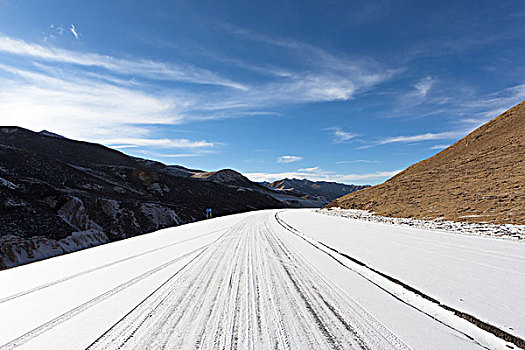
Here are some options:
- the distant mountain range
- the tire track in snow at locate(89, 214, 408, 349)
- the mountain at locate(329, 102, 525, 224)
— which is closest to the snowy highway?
the tire track in snow at locate(89, 214, 408, 349)

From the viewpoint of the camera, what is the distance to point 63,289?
14.2ft

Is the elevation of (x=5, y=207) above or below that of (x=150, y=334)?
above

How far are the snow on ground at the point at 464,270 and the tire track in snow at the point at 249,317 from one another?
1.32 metres

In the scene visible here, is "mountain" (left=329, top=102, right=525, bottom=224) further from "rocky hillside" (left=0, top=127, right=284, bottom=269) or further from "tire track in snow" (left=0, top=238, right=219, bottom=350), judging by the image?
"rocky hillside" (left=0, top=127, right=284, bottom=269)

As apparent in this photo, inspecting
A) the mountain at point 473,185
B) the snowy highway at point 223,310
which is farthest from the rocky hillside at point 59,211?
the mountain at point 473,185

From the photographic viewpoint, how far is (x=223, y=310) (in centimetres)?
338

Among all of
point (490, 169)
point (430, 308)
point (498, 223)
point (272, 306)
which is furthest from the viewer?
point (490, 169)

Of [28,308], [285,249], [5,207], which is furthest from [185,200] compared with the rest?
[28,308]

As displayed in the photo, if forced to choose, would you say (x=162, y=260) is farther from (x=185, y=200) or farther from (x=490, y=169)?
(x=185, y=200)

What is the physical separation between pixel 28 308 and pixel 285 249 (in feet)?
19.9

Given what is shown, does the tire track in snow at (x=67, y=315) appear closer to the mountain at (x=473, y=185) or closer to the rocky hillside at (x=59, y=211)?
the rocky hillside at (x=59, y=211)

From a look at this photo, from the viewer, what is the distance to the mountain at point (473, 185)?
13891 mm

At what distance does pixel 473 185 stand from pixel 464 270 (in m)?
18.1

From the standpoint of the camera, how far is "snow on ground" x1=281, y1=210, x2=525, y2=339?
3111mm
